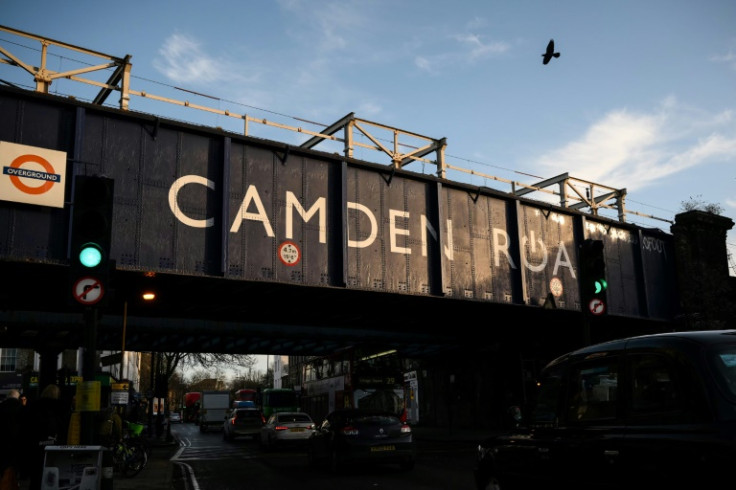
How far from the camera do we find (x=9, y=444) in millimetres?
8281

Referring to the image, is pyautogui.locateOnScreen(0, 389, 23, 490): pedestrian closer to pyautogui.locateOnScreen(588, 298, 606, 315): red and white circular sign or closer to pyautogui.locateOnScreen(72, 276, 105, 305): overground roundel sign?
pyautogui.locateOnScreen(72, 276, 105, 305): overground roundel sign

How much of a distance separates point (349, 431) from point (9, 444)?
688 centimetres

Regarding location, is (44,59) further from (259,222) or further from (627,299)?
(627,299)

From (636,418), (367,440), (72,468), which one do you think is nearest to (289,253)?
(367,440)

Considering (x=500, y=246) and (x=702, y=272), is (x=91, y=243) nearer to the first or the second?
(x=500, y=246)

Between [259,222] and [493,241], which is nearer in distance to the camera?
[259,222]

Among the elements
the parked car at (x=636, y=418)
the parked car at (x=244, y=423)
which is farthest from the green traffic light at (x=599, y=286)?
the parked car at (x=244, y=423)

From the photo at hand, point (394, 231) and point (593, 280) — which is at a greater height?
point (394, 231)

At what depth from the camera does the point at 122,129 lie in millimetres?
16125

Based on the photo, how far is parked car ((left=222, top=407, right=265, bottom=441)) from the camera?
1220 inches

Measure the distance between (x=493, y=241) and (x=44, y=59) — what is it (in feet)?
48.6

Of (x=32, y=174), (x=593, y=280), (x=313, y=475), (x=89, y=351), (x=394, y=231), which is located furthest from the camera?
(x=394, y=231)

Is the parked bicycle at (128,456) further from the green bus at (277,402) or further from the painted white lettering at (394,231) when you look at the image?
the green bus at (277,402)

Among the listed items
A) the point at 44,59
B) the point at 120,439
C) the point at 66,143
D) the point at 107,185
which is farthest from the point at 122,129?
the point at 107,185
